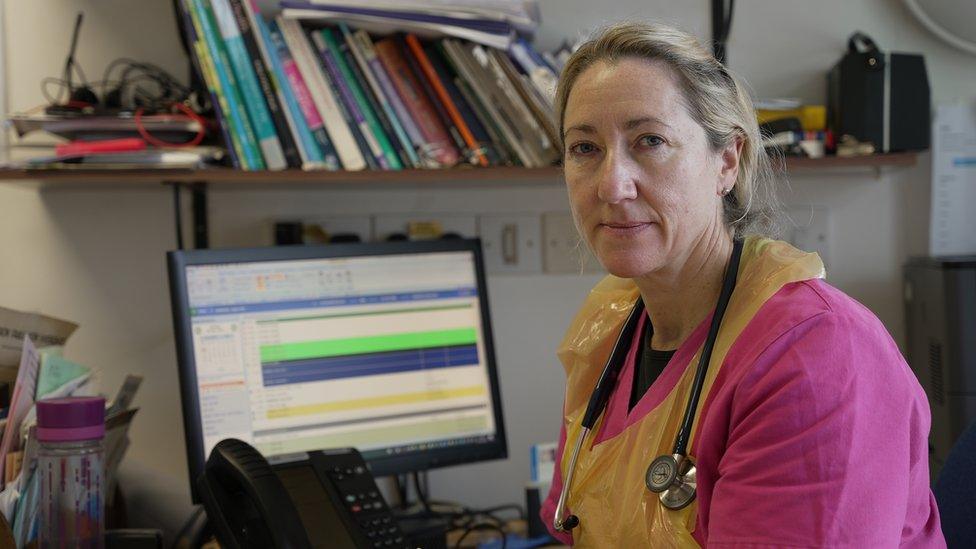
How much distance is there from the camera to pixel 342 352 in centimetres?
159

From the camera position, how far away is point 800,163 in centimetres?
174

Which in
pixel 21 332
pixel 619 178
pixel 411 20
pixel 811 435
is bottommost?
pixel 811 435

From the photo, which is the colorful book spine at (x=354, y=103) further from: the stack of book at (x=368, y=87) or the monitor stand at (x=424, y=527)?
the monitor stand at (x=424, y=527)

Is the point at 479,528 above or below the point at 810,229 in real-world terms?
below

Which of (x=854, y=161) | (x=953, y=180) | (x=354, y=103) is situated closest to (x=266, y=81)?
(x=354, y=103)

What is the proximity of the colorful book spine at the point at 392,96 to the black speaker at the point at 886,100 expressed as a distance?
2.66 feet

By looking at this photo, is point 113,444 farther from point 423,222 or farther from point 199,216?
point 423,222

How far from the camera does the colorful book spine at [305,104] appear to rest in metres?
1.65

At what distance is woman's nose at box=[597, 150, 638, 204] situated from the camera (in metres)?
1.09

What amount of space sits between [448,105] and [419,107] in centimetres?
6

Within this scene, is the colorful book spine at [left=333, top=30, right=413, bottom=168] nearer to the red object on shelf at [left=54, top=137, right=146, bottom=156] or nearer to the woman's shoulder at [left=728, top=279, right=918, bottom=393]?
the red object on shelf at [left=54, top=137, right=146, bottom=156]

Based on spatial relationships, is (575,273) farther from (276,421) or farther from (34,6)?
(34,6)

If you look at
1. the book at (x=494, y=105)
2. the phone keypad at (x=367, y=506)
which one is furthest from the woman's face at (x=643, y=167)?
the book at (x=494, y=105)

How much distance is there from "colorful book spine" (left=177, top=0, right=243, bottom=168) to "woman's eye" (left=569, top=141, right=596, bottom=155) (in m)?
0.69
